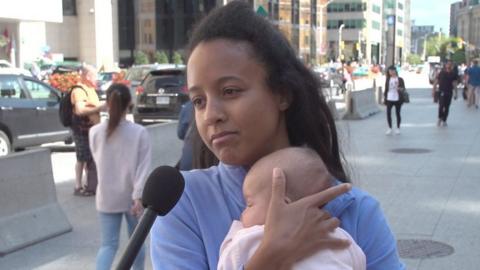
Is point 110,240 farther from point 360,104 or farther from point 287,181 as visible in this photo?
point 360,104

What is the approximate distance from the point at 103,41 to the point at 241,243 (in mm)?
60972

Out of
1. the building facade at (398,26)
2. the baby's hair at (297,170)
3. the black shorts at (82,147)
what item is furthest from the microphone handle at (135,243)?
the building facade at (398,26)

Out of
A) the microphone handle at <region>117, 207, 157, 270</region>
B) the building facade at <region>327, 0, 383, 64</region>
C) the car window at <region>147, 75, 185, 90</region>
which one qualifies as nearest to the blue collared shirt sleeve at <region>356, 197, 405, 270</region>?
the microphone handle at <region>117, 207, 157, 270</region>

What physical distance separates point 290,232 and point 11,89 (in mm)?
13406

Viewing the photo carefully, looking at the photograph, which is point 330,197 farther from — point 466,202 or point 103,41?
point 103,41

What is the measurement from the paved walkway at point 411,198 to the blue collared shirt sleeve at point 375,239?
598 mm

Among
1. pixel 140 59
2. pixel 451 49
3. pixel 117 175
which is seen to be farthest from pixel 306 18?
pixel 117 175

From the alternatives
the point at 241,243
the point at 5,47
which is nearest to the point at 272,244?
the point at 241,243

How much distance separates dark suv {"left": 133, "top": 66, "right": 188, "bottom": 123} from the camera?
18516 mm

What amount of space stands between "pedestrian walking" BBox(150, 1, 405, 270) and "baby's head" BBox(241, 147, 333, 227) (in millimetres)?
34

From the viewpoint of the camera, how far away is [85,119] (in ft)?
31.0

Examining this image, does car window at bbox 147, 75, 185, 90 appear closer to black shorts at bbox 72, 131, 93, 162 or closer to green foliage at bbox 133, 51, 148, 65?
black shorts at bbox 72, 131, 93, 162

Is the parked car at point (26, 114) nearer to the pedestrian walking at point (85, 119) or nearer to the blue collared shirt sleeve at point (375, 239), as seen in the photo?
the pedestrian walking at point (85, 119)

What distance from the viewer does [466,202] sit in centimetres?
851
